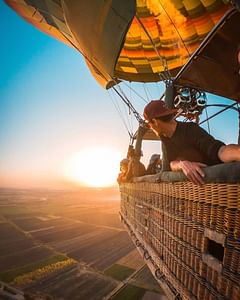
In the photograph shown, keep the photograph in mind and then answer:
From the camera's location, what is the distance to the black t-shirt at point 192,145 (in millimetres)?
1922

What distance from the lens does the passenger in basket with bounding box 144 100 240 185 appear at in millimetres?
1829

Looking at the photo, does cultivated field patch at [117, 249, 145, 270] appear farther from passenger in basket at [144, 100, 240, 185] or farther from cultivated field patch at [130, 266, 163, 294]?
passenger in basket at [144, 100, 240, 185]

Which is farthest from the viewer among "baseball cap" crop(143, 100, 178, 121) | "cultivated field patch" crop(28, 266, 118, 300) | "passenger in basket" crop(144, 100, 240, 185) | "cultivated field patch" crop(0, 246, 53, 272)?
"cultivated field patch" crop(0, 246, 53, 272)

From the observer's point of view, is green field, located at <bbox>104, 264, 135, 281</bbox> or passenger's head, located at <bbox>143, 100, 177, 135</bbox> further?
green field, located at <bbox>104, 264, 135, 281</bbox>

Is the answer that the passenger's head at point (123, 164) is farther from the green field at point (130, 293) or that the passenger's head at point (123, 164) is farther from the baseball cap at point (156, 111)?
the green field at point (130, 293)

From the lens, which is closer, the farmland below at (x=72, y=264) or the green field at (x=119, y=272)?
the farmland below at (x=72, y=264)

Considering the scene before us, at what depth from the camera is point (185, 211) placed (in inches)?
73.0

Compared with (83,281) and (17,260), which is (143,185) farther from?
(17,260)

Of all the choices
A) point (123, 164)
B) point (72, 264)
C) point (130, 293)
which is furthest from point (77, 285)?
point (123, 164)

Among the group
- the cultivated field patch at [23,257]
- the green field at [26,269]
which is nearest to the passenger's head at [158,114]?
the green field at [26,269]

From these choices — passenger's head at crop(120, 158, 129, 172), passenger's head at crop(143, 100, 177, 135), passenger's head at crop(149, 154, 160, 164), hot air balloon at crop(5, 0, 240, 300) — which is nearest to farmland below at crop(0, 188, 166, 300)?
passenger's head at crop(120, 158, 129, 172)

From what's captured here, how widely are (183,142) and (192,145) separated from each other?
11 centimetres

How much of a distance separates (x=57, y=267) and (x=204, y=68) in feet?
174

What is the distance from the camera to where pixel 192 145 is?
2.25 m
